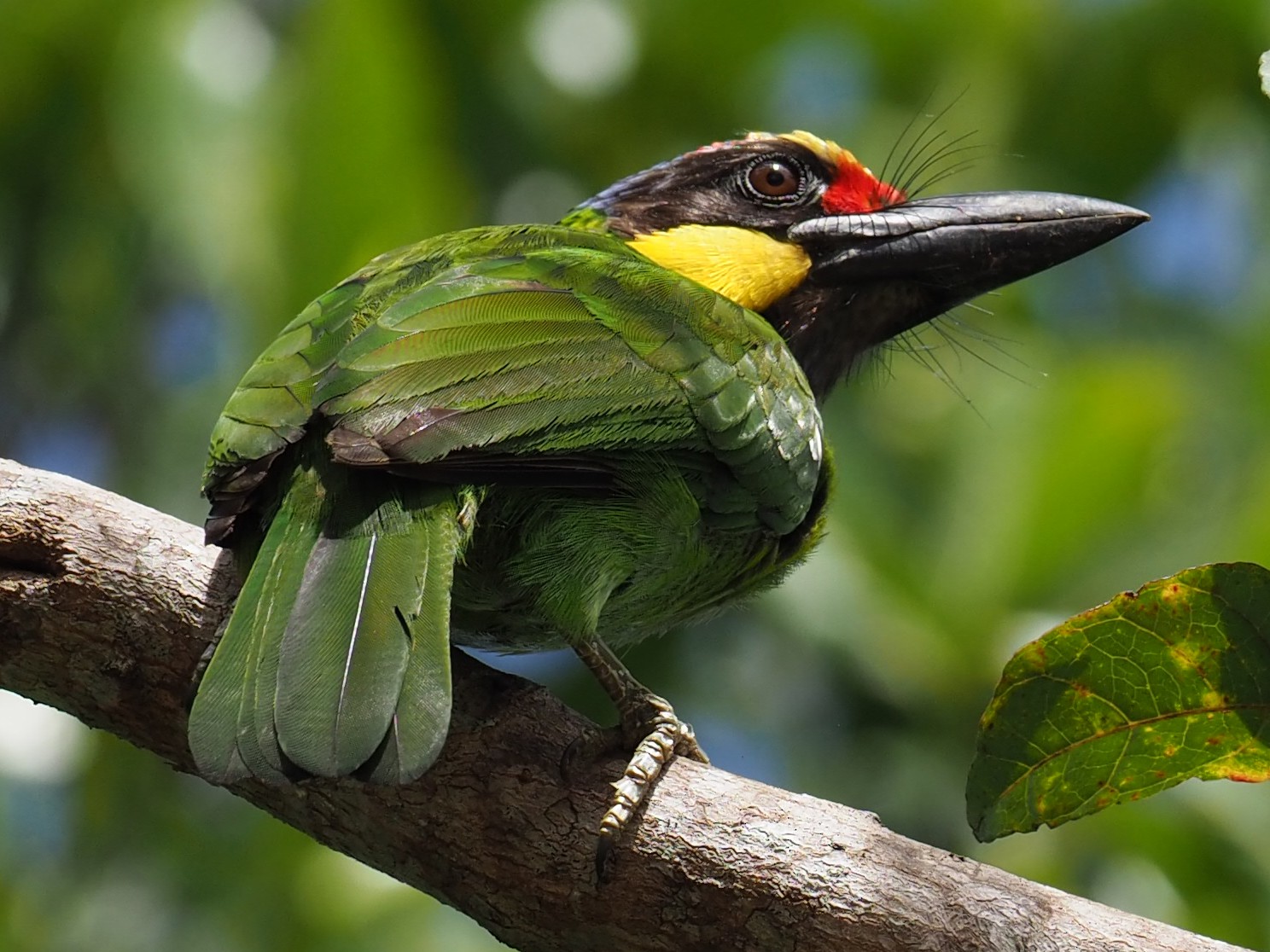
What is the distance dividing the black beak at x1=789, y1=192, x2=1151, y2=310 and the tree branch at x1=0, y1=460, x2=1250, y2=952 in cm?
142

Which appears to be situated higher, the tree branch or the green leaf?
the green leaf

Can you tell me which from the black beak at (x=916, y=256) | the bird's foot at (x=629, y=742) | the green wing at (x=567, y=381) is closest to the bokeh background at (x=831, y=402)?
the black beak at (x=916, y=256)

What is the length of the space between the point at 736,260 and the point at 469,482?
1.30 metres

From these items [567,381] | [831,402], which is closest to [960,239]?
[567,381]

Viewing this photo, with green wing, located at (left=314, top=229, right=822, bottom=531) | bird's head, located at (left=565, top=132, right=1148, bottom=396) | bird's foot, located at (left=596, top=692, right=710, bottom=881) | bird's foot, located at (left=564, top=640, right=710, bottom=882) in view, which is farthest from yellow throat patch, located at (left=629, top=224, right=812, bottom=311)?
bird's foot, located at (left=596, top=692, right=710, bottom=881)

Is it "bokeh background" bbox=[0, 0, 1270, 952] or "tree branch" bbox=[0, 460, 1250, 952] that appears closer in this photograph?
"tree branch" bbox=[0, 460, 1250, 952]

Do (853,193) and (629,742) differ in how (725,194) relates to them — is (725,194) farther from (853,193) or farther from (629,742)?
(629,742)

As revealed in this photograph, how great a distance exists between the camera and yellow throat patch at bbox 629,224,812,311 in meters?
3.35

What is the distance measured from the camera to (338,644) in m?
2.04

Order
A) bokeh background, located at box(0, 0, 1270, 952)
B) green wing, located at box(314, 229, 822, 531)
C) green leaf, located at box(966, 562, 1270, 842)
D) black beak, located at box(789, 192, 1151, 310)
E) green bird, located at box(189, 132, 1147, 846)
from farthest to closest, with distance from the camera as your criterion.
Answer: bokeh background, located at box(0, 0, 1270, 952)
black beak, located at box(789, 192, 1151, 310)
green wing, located at box(314, 229, 822, 531)
green bird, located at box(189, 132, 1147, 846)
green leaf, located at box(966, 562, 1270, 842)

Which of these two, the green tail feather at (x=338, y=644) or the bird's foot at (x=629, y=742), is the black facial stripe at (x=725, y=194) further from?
the green tail feather at (x=338, y=644)

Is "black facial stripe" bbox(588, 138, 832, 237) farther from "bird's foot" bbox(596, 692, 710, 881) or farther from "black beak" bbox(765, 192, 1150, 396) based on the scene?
"bird's foot" bbox(596, 692, 710, 881)

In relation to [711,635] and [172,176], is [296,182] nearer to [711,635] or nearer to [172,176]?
[172,176]

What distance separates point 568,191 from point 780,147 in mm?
3103
